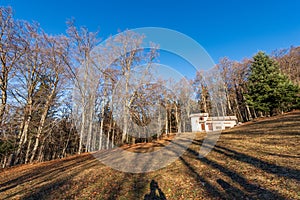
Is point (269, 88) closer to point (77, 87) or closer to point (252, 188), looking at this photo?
point (252, 188)

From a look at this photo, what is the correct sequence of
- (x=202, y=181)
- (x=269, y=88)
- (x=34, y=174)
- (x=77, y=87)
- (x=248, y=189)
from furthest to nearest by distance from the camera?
(x=269, y=88) < (x=77, y=87) < (x=34, y=174) < (x=202, y=181) < (x=248, y=189)

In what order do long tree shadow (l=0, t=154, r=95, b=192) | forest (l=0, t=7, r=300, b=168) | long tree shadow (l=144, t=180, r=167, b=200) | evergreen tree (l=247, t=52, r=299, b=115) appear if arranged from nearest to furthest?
long tree shadow (l=144, t=180, r=167, b=200), long tree shadow (l=0, t=154, r=95, b=192), forest (l=0, t=7, r=300, b=168), evergreen tree (l=247, t=52, r=299, b=115)

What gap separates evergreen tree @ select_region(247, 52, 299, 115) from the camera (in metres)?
15.5

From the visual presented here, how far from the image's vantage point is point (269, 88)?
1598 centimetres

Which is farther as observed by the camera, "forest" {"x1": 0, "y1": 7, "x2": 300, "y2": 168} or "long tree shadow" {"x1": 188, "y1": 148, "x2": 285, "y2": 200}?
"forest" {"x1": 0, "y1": 7, "x2": 300, "y2": 168}

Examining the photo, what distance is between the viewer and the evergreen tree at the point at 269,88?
50.9ft

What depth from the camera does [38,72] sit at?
12.0m

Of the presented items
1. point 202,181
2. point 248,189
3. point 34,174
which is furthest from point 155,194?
point 34,174

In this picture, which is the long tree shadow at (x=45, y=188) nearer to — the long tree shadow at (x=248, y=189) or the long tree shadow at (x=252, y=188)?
the long tree shadow at (x=248, y=189)

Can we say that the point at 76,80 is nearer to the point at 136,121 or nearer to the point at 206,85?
the point at 136,121

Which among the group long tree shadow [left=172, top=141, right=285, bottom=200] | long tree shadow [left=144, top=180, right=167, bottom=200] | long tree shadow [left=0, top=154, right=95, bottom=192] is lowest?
long tree shadow [left=0, top=154, right=95, bottom=192]

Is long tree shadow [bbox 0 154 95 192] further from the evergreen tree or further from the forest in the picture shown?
the evergreen tree

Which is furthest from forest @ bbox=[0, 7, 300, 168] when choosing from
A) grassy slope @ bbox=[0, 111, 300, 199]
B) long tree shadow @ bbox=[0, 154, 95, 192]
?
grassy slope @ bbox=[0, 111, 300, 199]

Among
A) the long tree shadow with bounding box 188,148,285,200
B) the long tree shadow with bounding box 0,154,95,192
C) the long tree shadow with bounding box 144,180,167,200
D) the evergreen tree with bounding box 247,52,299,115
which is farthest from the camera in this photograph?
the evergreen tree with bounding box 247,52,299,115
